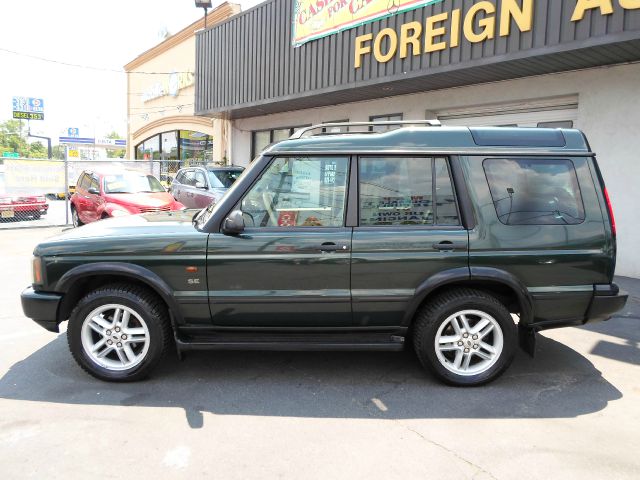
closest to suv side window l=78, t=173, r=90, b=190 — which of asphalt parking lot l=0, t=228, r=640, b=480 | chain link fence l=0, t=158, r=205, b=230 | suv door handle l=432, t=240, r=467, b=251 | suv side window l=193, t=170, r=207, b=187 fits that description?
chain link fence l=0, t=158, r=205, b=230

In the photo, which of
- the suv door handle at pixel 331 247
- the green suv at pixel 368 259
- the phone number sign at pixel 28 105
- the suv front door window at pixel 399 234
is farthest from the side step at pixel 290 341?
the phone number sign at pixel 28 105

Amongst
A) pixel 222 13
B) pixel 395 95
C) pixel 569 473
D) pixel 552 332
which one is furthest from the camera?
pixel 222 13

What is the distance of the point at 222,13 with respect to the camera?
17547mm

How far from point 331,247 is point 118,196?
25.9 ft

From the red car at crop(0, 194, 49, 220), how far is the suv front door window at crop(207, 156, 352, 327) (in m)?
12.2

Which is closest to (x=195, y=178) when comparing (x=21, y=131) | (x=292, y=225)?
(x=292, y=225)

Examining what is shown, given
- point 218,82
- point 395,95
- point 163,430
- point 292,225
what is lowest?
point 163,430

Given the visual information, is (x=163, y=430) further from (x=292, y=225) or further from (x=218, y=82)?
(x=218, y=82)

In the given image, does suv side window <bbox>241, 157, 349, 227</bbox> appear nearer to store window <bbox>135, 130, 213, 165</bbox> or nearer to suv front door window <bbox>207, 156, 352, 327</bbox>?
suv front door window <bbox>207, 156, 352, 327</bbox>

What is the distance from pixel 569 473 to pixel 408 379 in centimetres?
140

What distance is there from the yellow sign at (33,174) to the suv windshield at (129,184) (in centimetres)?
437

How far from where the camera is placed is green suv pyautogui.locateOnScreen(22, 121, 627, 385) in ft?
11.8

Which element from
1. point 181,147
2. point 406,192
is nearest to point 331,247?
point 406,192

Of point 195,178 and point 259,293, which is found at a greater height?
point 195,178
